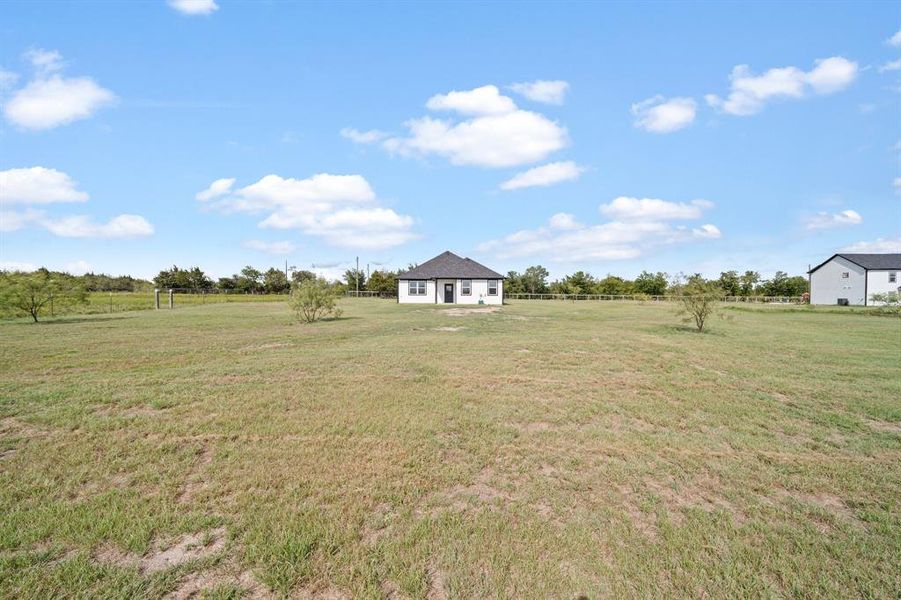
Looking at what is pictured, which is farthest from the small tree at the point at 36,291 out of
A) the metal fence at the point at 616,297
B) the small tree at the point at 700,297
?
the metal fence at the point at 616,297

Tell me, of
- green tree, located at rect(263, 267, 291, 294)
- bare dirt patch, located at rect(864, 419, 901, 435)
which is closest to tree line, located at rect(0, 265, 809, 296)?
green tree, located at rect(263, 267, 291, 294)

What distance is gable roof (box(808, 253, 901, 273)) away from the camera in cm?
4387

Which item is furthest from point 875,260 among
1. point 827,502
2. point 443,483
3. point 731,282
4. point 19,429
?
point 19,429

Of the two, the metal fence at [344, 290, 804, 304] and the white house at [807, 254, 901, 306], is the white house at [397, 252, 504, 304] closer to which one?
the metal fence at [344, 290, 804, 304]

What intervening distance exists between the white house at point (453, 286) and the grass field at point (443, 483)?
102 feet

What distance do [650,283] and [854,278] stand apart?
21564 mm

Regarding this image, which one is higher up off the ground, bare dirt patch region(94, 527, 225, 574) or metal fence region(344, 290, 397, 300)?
metal fence region(344, 290, 397, 300)

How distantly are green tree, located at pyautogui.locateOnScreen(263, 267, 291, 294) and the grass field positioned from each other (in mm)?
64400

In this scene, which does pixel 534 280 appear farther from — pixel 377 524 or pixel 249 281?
pixel 377 524

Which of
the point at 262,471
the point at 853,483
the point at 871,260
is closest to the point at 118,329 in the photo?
the point at 262,471

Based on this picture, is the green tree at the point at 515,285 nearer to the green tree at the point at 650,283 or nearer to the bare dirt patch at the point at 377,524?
the green tree at the point at 650,283

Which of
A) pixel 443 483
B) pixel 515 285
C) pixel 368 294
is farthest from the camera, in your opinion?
pixel 515 285

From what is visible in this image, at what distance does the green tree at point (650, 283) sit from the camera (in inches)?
2375

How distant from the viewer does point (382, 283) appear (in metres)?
58.5
